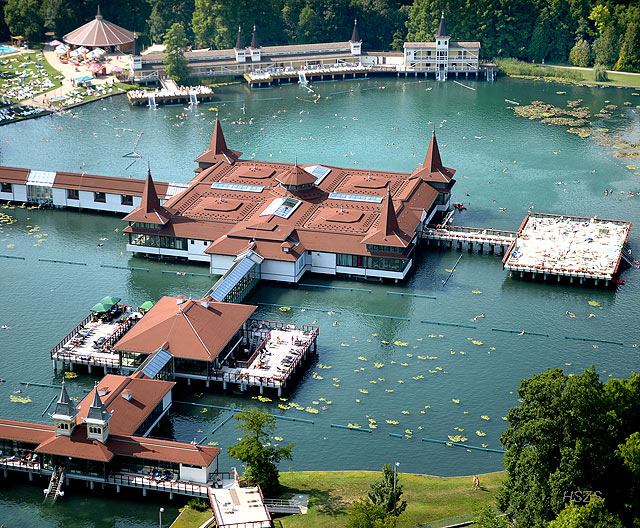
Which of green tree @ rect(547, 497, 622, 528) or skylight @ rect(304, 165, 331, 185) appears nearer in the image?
green tree @ rect(547, 497, 622, 528)

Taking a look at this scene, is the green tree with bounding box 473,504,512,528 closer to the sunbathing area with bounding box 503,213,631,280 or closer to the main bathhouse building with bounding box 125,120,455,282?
the main bathhouse building with bounding box 125,120,455,282

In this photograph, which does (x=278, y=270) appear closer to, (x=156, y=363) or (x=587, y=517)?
(x=156, y=363)

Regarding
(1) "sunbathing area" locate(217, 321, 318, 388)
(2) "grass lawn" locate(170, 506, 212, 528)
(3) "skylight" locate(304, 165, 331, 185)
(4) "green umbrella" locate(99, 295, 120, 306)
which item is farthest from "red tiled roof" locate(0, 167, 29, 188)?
(2) "grass lawn" locate(170, 506, 212, 528)

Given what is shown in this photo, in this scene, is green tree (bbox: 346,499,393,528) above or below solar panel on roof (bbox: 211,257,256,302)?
below

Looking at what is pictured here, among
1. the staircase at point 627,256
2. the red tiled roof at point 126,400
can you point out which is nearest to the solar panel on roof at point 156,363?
the red tiled roof at point 126,400

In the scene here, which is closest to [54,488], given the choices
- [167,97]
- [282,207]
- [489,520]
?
[489,520]

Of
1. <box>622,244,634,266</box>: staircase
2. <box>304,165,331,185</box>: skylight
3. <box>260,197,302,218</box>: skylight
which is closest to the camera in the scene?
<box>622,244,634,266</box>: staircase

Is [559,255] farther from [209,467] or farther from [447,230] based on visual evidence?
[209,467]
